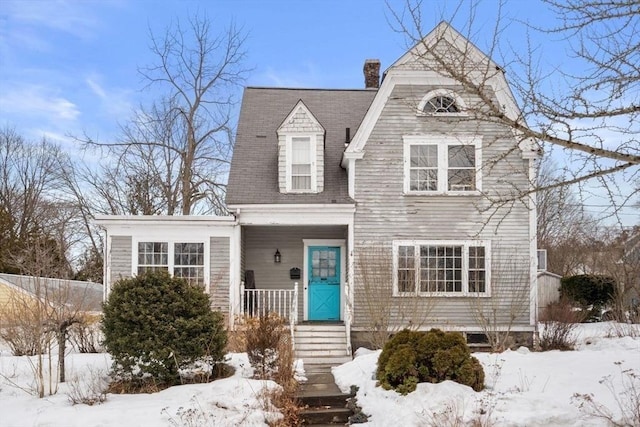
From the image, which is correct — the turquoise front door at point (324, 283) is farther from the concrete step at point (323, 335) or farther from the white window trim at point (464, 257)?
the white window trim at point (464, 257)

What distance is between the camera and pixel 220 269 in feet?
48.5

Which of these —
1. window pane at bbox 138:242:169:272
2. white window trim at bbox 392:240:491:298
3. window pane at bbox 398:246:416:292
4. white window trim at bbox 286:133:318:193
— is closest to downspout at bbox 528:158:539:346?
white window trim at bbox 392:240:491:298

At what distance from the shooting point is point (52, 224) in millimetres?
32750

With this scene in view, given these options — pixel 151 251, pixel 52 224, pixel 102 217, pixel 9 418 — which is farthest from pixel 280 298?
pixel 52 224

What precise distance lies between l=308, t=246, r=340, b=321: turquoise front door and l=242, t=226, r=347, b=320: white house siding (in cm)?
31

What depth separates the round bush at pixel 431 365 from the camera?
29.3ft

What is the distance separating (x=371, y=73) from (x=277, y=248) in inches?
289

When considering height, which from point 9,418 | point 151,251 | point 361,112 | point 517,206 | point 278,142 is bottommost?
point 9,418

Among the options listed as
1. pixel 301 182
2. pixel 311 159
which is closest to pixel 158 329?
pixel 301 182

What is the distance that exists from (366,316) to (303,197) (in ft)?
10.4

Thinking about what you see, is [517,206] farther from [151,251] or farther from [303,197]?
[151,251]

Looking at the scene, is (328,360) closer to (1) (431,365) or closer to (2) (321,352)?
(2) (321,352)

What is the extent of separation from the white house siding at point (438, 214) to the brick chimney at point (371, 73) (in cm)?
566

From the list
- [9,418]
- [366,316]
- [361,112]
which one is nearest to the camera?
[9,418]
